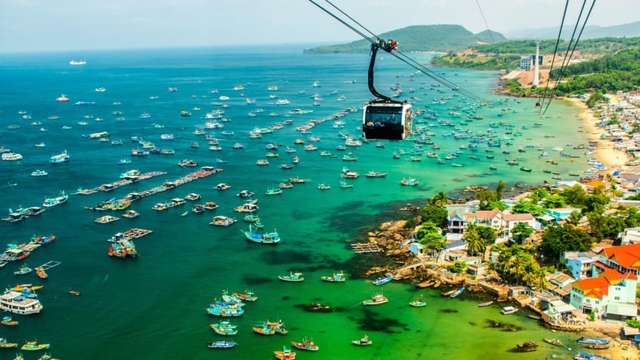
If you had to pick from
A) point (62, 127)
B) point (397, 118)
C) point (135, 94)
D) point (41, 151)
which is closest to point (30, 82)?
point (135, 94)

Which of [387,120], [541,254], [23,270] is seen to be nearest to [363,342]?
[387,120]

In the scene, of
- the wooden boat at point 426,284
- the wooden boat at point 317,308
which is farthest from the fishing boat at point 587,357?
the wooden boat at point 317,308

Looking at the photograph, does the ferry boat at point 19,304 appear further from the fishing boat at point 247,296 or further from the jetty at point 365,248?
the jetty at point 365,248

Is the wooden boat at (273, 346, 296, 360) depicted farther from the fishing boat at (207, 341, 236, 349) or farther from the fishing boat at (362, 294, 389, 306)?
the fishing boat at (362, 294, 389, 306)

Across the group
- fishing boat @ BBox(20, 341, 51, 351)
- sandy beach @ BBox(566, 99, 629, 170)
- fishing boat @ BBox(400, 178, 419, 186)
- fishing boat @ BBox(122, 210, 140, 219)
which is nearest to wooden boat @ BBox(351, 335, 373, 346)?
fishing boat @ BBox(20, 341, 51, 351)

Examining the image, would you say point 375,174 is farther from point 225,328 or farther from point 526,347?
point 526,347

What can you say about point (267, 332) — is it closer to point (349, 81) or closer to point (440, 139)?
point (440, 139)
